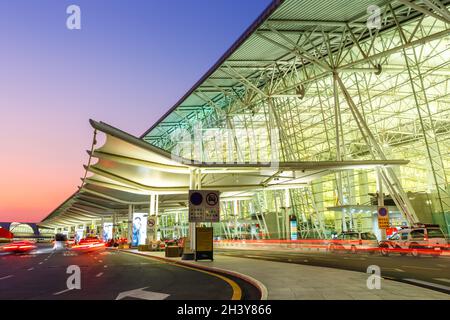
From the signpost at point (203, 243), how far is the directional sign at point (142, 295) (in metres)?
11.4

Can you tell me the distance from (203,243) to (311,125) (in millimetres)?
33985

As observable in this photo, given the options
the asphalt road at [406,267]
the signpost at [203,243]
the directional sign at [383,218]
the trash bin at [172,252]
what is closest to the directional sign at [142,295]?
the asphalt road at [406,267]

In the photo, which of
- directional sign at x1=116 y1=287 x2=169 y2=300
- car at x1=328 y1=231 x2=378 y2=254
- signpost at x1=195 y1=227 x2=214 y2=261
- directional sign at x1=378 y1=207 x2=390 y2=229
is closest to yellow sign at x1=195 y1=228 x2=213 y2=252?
signpost at x1=195 y1=227 x2=214 y2=261

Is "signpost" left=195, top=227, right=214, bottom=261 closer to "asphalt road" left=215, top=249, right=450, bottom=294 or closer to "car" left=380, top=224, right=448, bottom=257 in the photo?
"asphalt road" left=215, top=249, right=450, bottom=294

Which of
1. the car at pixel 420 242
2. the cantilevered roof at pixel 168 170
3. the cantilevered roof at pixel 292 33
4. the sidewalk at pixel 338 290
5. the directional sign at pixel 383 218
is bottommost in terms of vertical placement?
the sidewalk at pixel 338 290

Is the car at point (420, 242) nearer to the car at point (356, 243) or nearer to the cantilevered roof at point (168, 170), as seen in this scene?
the car at point (356, 243)

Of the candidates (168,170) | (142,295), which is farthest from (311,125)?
(142,295)

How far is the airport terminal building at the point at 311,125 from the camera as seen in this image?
88.0 ft

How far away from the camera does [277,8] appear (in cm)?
2519

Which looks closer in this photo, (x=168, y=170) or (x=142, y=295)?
(x=142, y=295)

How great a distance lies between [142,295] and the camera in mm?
9258

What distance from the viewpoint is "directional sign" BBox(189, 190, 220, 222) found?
20.8m

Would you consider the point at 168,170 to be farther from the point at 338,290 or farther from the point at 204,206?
the point at 338,290

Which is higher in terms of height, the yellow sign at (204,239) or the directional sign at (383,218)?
the directional sign at (383,218)
